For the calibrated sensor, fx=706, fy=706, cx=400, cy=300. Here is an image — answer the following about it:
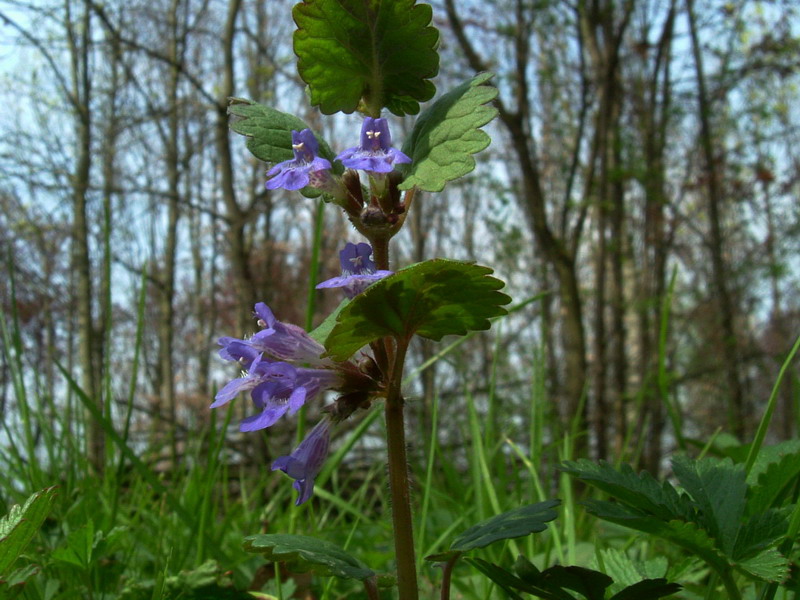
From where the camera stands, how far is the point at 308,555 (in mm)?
663

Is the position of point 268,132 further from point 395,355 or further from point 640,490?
point 640,490

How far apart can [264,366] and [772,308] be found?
15.4 metres

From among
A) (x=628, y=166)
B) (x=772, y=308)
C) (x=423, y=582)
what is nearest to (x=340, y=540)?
(x=423, y=582)

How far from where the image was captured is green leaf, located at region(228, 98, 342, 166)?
2.58 feet

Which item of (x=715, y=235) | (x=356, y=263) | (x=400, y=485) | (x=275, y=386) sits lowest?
(x=400, y=485)

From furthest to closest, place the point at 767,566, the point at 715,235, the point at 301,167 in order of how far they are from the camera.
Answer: the point at 715,235, the point at 301,167, the point at 767,566

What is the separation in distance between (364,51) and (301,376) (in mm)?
357

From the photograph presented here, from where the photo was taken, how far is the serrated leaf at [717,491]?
27.1 inches

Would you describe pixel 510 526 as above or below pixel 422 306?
below

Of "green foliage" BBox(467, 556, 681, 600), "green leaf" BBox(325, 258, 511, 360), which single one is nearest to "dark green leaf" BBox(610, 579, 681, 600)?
"green foliage" BBox(467, 556, 681, 600)

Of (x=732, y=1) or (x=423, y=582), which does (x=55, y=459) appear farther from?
(x=732, y=1)

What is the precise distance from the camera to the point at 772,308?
14086 millimetres

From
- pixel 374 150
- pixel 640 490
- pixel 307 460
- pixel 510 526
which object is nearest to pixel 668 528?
pixel 640 490

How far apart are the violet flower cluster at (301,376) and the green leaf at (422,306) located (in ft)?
0.19
